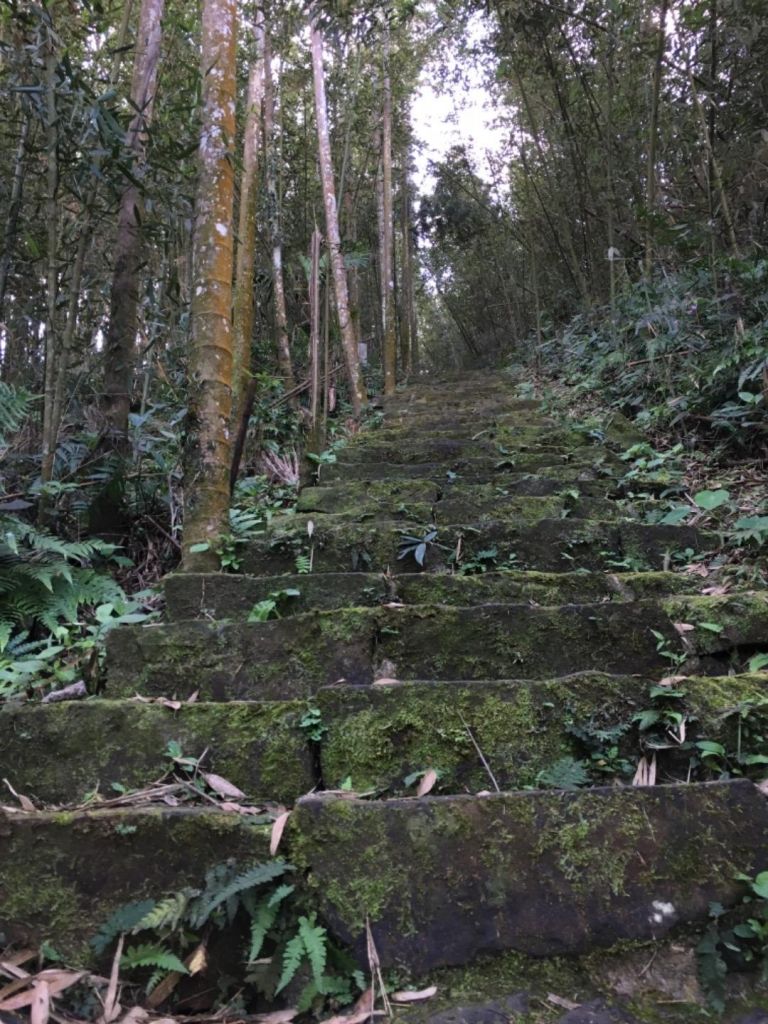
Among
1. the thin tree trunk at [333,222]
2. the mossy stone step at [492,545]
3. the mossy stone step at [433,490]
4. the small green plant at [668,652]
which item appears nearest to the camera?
the small green plant at [668,652]

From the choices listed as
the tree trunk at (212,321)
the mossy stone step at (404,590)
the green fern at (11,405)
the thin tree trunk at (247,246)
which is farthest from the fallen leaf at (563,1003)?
the thin tree trunk at (247,246)

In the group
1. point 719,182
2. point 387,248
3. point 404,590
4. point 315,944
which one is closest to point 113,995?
point 315,944

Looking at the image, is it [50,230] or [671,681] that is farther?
[50,230]

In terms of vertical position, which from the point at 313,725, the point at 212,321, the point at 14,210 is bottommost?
the point at 313,725

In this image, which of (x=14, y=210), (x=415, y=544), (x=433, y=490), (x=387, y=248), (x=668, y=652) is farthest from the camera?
(x=387, y=248)

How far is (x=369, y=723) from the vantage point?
1647mm

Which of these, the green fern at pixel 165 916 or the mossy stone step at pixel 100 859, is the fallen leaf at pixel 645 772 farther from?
the green fern at pixel 165 916

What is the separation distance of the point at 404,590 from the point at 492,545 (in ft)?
1.99

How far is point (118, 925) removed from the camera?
49.2 inches

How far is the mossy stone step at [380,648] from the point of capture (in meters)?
1.95

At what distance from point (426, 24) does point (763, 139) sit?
7977mm

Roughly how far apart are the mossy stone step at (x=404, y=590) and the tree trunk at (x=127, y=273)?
1581 mm

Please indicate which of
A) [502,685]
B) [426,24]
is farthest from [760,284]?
[426,24]

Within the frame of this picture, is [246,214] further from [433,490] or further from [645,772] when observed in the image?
[645,772]
